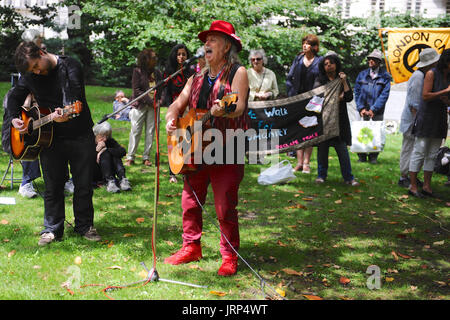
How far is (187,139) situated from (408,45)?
369 inches

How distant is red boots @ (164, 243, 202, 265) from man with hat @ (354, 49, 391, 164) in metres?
6.31

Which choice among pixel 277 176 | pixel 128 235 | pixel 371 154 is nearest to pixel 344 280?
pixel 128 235

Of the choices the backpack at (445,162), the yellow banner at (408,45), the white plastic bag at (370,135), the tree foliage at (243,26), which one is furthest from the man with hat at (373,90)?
the tree foliage at (243,26)

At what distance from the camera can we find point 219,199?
4.42 meters

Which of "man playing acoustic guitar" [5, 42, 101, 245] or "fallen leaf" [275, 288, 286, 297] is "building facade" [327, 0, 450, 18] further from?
"fallen leaf" [275, 288, 286, 297]

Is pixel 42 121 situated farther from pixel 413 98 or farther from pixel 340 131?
pixel 413 98

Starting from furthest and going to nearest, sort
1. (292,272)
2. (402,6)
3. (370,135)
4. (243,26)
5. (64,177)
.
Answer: (402,6) < (243,26) < (370,135) < (64,177) < (292,272)

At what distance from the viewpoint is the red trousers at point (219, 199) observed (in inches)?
172

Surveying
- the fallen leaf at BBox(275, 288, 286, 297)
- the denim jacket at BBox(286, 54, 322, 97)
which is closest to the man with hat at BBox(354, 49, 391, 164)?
the denim jacket at BBox(286, 54, 322, 97)

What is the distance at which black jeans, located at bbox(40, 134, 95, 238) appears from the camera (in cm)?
513

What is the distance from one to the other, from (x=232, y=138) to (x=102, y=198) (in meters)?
3.38

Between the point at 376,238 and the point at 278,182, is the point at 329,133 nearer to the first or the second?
the point at 278,182

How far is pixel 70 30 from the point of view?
2208cm

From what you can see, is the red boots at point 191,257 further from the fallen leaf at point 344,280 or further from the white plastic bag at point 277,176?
the white plastic bag at point 277,176
